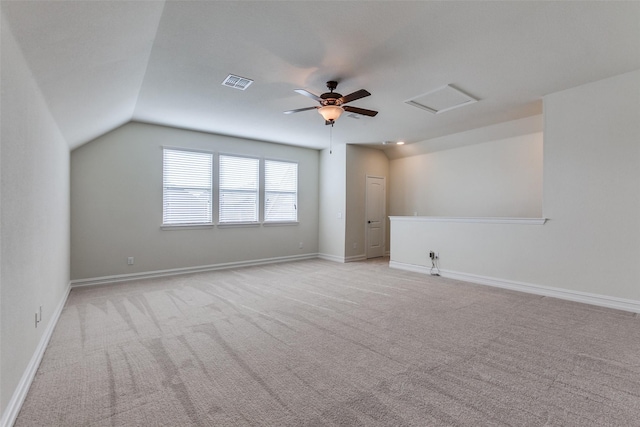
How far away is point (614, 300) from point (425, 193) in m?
4.08

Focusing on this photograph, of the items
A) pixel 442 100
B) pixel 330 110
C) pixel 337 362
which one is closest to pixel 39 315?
pixel 337 362

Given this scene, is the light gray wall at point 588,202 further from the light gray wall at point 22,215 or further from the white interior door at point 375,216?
the light gray wall at point 22,215

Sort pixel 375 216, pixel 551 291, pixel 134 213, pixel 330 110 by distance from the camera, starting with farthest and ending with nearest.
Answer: pixel 375 216, pixel 134 213, pixel 551 291, pixel 330 110

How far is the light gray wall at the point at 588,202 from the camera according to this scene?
11.8 feet

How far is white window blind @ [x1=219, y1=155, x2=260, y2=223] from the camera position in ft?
20.4

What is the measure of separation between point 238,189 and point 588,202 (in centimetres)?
583

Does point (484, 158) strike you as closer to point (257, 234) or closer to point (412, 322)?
point (412, 322)

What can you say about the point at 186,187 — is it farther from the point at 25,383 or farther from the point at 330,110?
the point at 25,383

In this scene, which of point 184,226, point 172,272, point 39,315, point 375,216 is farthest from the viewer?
point 375,216

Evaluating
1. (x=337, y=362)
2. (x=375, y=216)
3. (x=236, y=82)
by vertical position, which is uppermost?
(x=236, y=82)

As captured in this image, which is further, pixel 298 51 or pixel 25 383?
pixel 298 51

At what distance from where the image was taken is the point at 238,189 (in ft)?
21.0

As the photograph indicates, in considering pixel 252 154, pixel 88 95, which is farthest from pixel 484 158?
pixel 88 95

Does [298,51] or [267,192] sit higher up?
[298,51]
